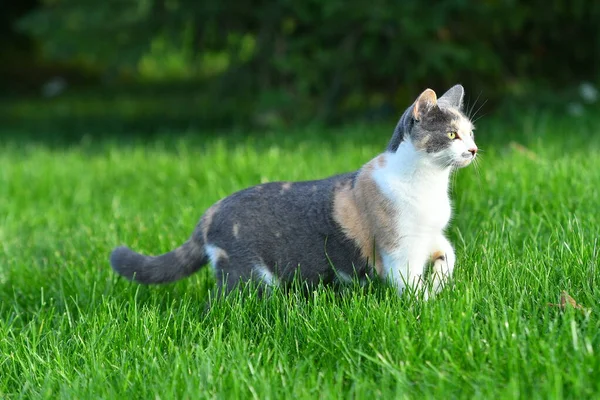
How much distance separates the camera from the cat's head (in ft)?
11.0

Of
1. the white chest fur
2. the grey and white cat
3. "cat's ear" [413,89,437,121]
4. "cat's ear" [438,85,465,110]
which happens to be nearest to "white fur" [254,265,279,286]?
the grey and white cat

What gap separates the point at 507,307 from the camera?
10.0 feet

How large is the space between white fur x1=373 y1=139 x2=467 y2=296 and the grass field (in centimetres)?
16

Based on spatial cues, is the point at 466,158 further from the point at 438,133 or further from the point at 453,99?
the point at 453,99

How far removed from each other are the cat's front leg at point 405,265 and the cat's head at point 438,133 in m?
0.41

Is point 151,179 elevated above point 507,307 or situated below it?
below

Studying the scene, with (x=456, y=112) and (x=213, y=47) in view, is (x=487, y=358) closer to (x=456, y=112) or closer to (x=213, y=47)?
(x=456, y=112)

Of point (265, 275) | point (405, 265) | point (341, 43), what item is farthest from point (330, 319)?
point (341, 43)

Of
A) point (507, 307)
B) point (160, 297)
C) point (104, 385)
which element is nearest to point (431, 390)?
→ point (507, 307)

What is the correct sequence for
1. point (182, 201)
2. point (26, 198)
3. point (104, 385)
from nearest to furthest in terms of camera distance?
point (104, 385), point (182, 201), point (26, 198)

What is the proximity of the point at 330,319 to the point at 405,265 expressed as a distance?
0.52 m

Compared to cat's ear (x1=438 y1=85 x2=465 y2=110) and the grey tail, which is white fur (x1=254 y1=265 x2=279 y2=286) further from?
cat's ear (x1=438 y1=85 x2=465 y2=110)

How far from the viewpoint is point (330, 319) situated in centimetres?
308

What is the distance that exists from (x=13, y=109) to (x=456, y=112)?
42.4 feet
